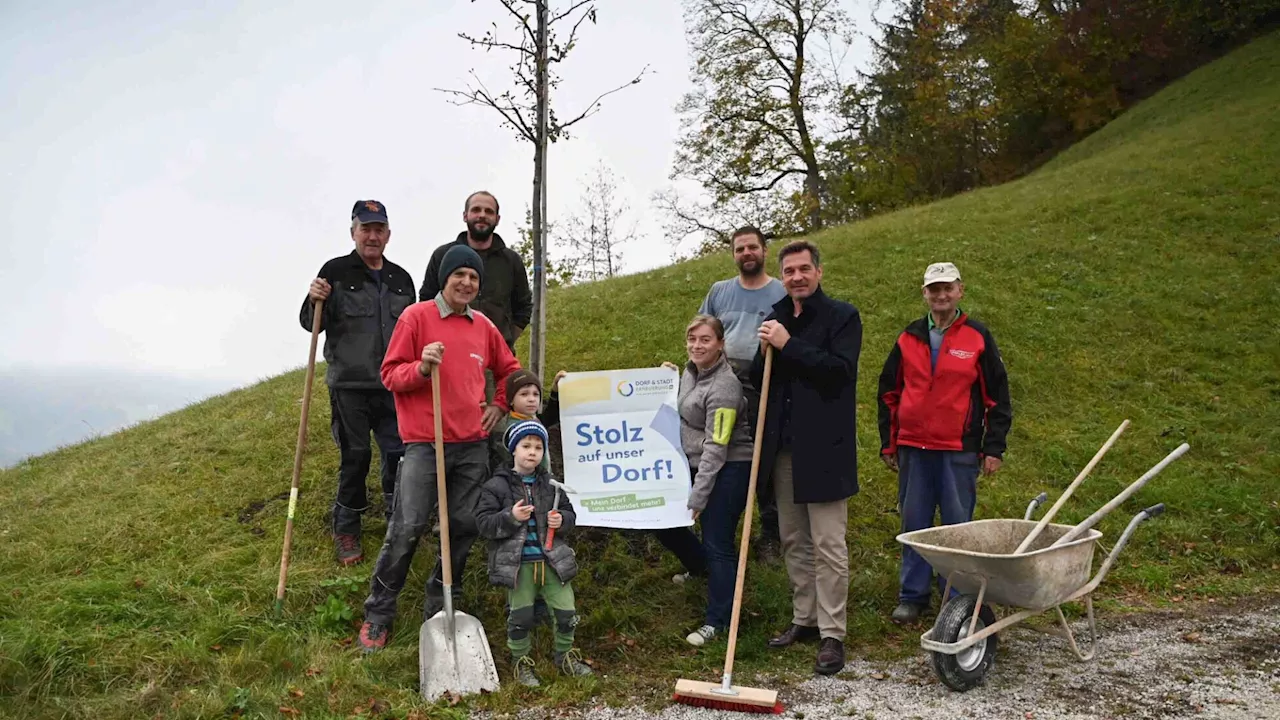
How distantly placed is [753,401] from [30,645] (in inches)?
170

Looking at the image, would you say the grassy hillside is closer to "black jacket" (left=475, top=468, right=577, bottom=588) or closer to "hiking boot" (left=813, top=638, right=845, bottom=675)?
"hiking boot" (left=813, top=638, right=845, bottom=675)

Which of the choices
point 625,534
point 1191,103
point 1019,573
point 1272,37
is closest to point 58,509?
point 625,534

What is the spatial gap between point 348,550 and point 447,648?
6.08 feet

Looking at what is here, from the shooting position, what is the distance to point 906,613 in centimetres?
554

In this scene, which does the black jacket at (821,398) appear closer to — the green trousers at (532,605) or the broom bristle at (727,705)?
the broom bristle at (727,705)

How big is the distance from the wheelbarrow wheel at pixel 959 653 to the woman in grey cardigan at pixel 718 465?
126 cm

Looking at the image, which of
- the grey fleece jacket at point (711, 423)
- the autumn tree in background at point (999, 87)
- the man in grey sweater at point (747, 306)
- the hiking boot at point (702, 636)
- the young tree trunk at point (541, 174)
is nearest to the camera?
the grey fleece jacket at point (711, 423)

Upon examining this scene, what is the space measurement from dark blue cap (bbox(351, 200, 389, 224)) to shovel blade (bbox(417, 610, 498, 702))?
271cm

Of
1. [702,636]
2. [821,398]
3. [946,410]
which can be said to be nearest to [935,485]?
[946,410]

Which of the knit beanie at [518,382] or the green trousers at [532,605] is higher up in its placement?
the knit beanie at [518,382]

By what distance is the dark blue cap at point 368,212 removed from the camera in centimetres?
571

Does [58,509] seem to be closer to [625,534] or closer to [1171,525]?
[625,534]

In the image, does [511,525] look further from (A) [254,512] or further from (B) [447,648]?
(A) [254,512]

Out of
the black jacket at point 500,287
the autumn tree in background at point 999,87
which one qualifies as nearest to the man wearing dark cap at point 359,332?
the black jacket at point 500,287
